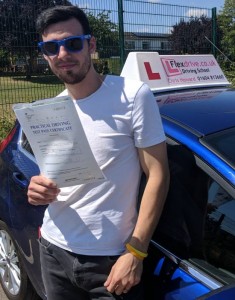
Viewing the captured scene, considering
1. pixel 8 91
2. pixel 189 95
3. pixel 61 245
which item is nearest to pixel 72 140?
pixel 61 245

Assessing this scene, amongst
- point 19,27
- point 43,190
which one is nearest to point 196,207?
point 43,190

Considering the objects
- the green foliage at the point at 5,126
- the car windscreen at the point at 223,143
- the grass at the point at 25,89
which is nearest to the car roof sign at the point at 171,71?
the car windscreen at the point at 223,143

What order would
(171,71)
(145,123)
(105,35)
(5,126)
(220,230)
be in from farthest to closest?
(105,35) → (5,126) → (171,71) → (220,230) → (145,123)

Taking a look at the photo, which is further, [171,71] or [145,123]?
[171,71]

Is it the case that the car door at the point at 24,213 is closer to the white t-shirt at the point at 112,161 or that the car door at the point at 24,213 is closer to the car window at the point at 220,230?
the white t-shirt at the point at 112,161

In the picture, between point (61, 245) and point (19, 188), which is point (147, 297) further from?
point (19, 188)

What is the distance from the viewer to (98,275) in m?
1.73

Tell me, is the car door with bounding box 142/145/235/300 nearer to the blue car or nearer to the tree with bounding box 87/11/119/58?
the blue car

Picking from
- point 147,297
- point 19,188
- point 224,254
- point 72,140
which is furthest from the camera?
point 19,188

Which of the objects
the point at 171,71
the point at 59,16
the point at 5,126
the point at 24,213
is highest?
the point at 59,16

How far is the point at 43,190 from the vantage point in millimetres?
1683

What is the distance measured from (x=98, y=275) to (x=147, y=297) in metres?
0.30

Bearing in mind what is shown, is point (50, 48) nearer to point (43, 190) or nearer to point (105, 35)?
point (43, 190)

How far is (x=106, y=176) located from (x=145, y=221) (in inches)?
8.9
